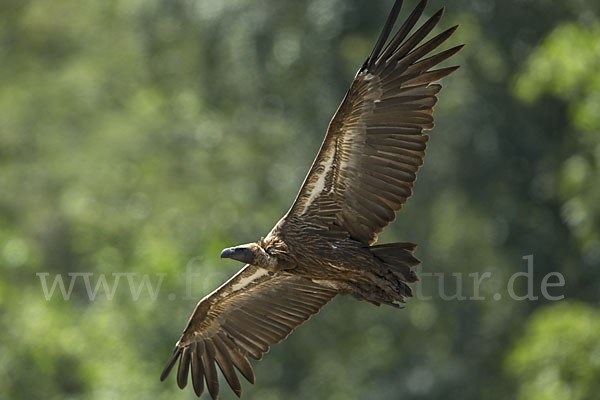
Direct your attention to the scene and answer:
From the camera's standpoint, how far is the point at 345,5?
20.7 meters

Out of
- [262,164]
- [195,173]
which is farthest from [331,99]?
[195,173]

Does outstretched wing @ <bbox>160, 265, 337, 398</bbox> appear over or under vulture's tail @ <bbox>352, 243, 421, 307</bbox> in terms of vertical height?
under

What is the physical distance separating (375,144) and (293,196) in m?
11.4

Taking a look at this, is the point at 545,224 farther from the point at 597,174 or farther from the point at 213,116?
the point at 213,116

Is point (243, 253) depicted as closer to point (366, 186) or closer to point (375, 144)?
point (366, 186)

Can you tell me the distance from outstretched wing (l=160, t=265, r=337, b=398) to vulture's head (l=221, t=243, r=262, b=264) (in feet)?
3.21

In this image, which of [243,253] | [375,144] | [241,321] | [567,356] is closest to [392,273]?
[375,144]

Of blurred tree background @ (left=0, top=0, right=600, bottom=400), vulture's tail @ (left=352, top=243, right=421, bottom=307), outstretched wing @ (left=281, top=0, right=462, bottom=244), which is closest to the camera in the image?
outstretched wing @ (left=281, top=0, right=462, bottom=244)

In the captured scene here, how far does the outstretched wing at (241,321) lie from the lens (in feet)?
37.0

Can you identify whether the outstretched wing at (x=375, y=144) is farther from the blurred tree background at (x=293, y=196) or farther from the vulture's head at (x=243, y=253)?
the blurred tree background at (x=293, y=196)

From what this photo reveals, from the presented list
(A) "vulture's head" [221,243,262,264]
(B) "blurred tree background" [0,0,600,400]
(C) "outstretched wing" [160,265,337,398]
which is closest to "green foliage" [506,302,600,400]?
(B) "blurred tree background" [0,0,600,400]

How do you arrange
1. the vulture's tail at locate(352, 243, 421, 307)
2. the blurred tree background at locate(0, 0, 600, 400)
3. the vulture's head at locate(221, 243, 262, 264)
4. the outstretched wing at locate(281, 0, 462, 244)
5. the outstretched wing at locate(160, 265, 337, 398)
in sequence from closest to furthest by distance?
the outstretched wing at locate(281, 0, 462, 244) < the vulture's tail at locate(352, 243, 421, 307) < the vulture's head at locate(221, 243, 262, 264) < the outstretched wing at locate(160, 265, 337, 398) < the blurred tree background at locate(0, 0, 600, 400)

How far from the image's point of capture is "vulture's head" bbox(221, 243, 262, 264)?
10055 mm

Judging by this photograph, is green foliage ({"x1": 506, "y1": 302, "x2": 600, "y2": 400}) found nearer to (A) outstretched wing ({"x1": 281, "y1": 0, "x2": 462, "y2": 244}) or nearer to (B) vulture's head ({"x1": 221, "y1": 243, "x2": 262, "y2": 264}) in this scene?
(A) outstretched wing ({"x1": 281, "y1": 0, "x2": 462, "y2": 244})
